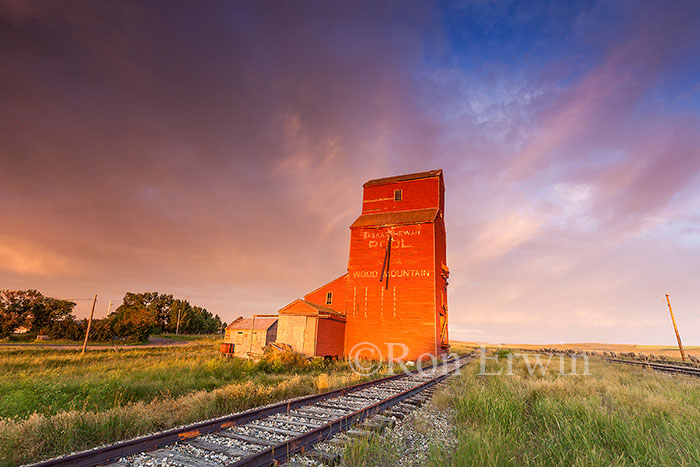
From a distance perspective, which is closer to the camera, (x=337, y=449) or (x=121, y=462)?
(x=121, y=462)

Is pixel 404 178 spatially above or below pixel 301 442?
above

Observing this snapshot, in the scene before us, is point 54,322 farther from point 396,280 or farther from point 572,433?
point 572,433

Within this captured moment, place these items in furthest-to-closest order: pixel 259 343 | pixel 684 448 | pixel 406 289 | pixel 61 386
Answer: pixel 259 343, pixel 406 289, pixel 61 386, pixel 684 448

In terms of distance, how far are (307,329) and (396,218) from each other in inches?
464

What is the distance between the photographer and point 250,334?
30922 mm

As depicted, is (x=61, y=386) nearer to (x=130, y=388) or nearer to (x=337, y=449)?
(x=130, y=388)

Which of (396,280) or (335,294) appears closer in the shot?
(396,280)

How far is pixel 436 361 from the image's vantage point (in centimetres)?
2309

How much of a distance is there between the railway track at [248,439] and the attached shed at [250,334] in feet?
78.3

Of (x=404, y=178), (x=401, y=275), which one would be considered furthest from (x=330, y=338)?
(x=404, y=178)

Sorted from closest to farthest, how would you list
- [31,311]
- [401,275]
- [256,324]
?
1. [401,275]
2. [256,324]
3. [31,311]

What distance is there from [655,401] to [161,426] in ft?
33.7

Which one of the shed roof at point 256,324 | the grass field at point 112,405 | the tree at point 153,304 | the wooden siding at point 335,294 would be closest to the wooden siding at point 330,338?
the wooden siding at point 335,294

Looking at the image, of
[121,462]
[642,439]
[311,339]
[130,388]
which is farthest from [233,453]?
[311,339]
